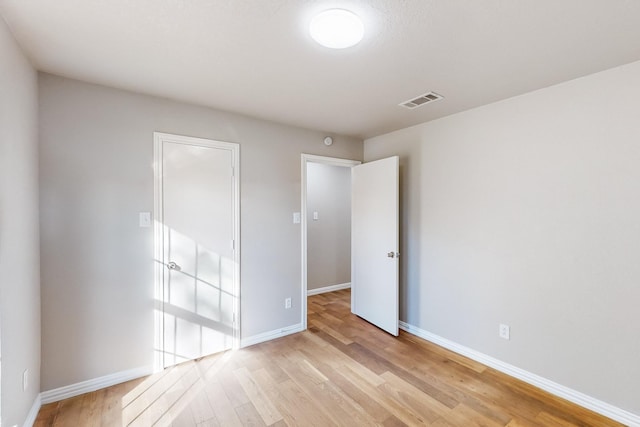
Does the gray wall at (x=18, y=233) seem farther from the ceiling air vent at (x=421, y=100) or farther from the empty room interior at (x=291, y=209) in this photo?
the ceiling air vent at (x=421, y=100)

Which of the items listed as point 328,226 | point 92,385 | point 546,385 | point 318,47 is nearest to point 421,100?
point 318,47

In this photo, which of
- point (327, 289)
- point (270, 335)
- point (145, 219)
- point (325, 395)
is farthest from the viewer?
point (327, 289)

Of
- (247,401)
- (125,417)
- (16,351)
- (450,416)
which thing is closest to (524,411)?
(450,416)

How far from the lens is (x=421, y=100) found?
247 cm

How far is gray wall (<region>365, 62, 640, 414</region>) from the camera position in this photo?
1.88m

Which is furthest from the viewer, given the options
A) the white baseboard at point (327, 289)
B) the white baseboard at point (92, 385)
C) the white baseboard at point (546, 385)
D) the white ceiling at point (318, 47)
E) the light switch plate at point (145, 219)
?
the white baseboard at point (327, 289)

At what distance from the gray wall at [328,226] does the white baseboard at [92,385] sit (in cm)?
264

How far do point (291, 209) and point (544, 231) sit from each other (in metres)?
2.33

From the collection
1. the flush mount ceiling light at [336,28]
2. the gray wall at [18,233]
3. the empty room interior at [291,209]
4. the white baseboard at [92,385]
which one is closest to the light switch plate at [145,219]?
the empty room interior at [291,209]

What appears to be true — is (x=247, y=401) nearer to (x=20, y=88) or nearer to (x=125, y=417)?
(x=125, y=417)

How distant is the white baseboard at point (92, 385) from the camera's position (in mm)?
2025

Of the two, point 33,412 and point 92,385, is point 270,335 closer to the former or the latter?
point 92,385

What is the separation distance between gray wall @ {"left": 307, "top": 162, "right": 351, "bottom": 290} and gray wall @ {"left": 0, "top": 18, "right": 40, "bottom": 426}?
3252 mm

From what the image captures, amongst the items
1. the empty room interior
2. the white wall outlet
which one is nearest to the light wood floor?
the empty room interior
